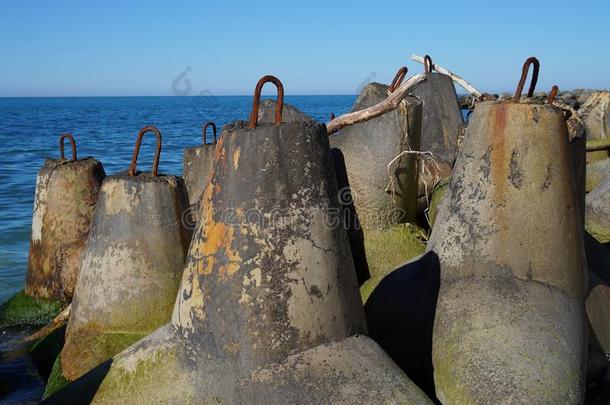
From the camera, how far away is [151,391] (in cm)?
289

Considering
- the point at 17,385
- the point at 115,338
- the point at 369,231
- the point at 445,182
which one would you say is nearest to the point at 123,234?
the point at 115,338

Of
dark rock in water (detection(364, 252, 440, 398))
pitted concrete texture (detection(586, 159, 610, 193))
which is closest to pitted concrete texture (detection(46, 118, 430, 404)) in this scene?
dark rock in water (detection(364, 252, 440, 398))

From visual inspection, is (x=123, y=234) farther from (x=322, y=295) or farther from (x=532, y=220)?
(x=532, y=220)

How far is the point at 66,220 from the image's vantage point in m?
5.55

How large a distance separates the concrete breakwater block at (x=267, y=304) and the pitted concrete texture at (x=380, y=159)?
2.55 metres

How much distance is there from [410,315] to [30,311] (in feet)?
11.1

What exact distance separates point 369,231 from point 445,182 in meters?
0.68

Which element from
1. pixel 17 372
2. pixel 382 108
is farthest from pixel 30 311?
pixel 382 108

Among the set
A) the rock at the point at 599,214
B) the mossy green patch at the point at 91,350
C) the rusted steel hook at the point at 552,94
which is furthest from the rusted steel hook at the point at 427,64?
the mossy green patch at the point at 91,350

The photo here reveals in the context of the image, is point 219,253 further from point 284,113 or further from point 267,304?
point 284,113

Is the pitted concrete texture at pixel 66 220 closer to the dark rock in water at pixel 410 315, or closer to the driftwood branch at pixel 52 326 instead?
the driftwood branch at pixel 52 326

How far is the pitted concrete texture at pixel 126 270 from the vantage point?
13.4 feet

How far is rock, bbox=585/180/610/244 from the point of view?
687 cm

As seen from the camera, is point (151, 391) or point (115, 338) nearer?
point (151, 391)
